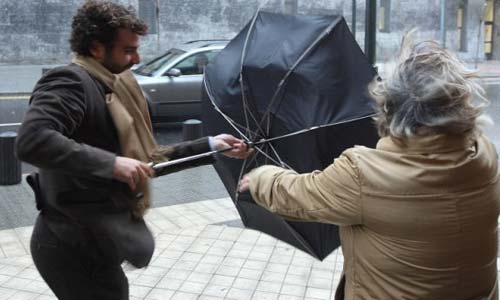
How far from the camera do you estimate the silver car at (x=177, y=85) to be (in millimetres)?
11609

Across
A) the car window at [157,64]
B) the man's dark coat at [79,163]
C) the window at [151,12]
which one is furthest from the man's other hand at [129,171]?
the window at [151,12]

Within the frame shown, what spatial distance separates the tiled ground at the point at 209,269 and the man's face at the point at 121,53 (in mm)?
2231

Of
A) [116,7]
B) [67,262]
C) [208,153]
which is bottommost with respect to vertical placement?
[67,262]

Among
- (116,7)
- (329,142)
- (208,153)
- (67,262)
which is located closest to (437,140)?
(329,142)

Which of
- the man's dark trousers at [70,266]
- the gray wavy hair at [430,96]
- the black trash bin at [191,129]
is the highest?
the gray wavy hair at [430,96]

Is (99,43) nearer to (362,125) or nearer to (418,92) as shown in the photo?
(362,125)

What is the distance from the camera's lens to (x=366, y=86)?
2.42 metres

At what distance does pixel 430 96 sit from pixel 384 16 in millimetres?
26989

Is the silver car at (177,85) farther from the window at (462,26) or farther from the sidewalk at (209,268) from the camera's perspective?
the window at (462,26)

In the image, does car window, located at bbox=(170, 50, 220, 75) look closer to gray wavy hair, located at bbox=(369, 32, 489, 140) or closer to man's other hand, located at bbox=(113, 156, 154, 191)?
man's other hand, located at bbox=(113, 156, 154, 191)

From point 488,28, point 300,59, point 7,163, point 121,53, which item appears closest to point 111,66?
point 121,53

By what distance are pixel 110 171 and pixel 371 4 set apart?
3.90 m

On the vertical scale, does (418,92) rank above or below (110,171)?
above

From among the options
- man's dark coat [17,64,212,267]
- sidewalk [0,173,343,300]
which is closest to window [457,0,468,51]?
sidewalk [0,173,343,300]
